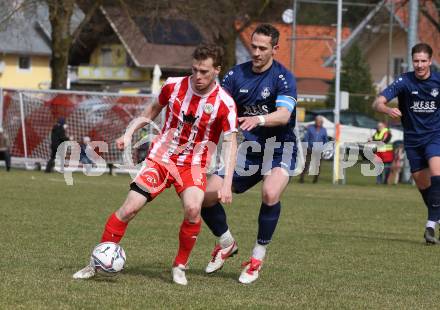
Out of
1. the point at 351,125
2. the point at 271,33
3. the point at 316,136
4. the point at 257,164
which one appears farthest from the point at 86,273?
the point at 351,125

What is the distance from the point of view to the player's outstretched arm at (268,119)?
297 inches

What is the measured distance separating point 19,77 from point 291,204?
5130 centimetres

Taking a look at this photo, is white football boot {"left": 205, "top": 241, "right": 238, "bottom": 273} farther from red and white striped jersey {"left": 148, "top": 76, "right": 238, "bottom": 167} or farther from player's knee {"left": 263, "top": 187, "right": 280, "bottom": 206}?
red and white striped jersey {"left": 148, "top": 76, "right": 238, "bottom": 167}

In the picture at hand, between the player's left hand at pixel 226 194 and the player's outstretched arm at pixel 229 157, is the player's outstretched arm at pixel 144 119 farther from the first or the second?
the player's left hand at pixel 226 194

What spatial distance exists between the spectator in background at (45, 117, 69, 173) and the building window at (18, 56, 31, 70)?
41.3 meters

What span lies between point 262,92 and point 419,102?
3483mm

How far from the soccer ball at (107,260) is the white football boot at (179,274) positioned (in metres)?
0.44

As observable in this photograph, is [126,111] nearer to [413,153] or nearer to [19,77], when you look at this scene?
[413,153]

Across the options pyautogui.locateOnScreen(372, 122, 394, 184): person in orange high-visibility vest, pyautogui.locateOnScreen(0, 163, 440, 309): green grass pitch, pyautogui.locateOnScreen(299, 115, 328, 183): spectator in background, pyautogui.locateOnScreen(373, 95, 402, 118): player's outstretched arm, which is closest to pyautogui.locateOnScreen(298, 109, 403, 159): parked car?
pyautogui.locateOnScreen(372, 122, 394, 184): person in orange high-visibility vest

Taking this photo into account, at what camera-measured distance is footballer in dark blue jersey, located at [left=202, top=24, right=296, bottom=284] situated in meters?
8.05

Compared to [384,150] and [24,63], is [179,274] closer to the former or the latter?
[384,150]

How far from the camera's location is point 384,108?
409 inches

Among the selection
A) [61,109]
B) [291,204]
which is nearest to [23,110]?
[61,109]

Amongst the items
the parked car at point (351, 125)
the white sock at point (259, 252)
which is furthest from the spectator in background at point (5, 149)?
the white sock at point (259, 252)
